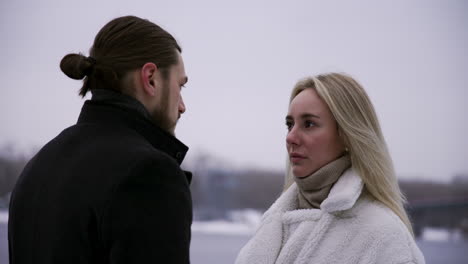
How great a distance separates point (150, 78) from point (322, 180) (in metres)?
0.92

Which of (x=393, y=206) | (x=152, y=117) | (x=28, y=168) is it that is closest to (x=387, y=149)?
(x=393, y=206)

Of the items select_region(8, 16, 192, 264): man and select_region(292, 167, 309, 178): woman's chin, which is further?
select_region(292, 167, 309, 178): woman's chin

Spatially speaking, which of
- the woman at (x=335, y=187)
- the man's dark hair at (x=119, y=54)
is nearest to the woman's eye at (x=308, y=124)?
the woman at (x=335, y=187)

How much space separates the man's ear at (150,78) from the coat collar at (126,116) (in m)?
0.05

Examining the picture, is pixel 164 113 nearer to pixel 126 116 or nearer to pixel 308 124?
pixel 126 116

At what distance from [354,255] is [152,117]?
0.95 meters

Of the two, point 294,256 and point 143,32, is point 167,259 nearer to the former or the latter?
point 143,32

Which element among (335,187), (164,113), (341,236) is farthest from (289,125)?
(164,113)

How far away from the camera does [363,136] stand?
2170mm

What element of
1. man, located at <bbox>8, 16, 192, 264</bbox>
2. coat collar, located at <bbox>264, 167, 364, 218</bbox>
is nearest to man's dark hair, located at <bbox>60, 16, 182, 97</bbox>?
man, located at <bbox>8, 16, 192, 264</bbox>

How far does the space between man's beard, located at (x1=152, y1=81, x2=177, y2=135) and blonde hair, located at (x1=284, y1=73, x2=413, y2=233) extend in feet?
2.61

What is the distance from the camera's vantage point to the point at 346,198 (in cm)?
203

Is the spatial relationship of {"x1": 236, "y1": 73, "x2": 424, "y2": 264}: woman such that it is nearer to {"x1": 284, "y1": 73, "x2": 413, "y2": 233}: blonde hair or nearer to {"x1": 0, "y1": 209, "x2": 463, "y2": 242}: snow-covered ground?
{"x1": 284, "y1": 73, "x2": 413, "y2": 233}: blonde hair

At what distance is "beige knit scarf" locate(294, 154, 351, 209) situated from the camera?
214 cm
